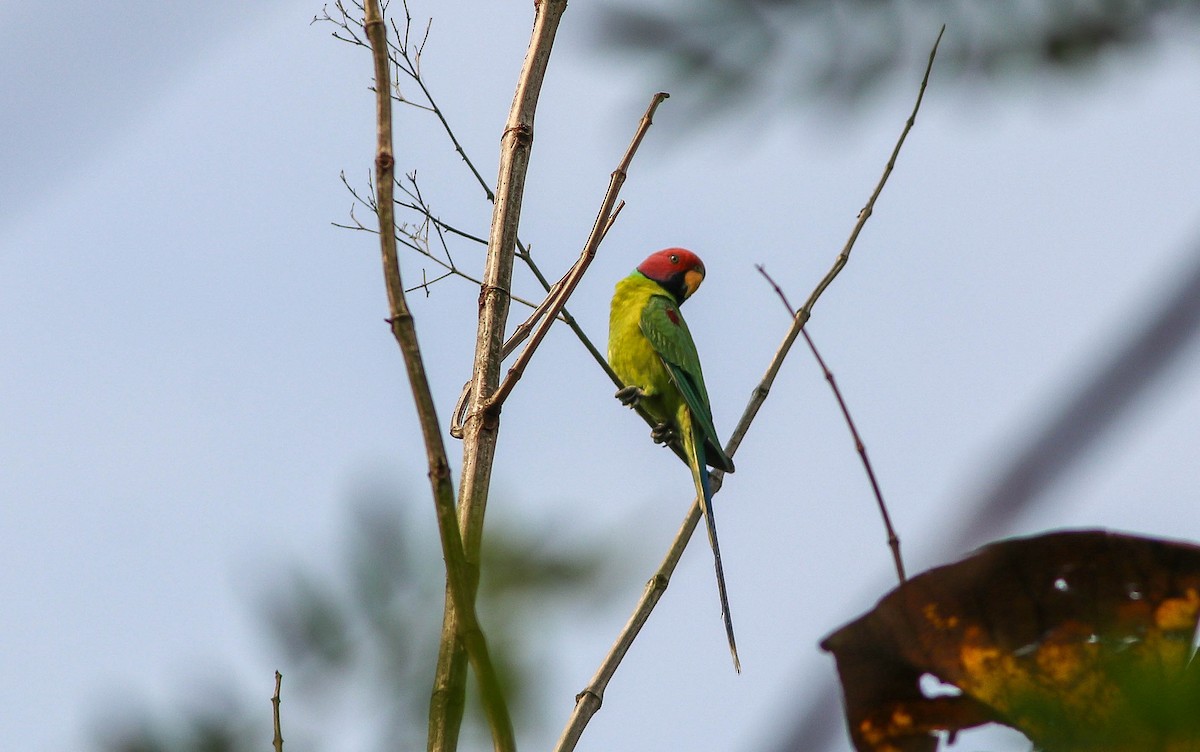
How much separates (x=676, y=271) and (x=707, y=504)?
7.01 ft

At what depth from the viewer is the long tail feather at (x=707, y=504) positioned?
307 cm

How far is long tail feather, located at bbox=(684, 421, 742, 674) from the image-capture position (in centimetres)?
307

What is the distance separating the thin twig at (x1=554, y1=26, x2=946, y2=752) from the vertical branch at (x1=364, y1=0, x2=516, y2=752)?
846mm

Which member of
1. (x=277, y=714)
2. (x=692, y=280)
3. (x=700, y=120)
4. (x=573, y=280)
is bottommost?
(x=277, y=714)

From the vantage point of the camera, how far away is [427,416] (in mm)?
1486

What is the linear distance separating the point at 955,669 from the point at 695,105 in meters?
0.57

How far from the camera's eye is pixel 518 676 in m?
1.24

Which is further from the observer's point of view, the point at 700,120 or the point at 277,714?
the point at 277,714

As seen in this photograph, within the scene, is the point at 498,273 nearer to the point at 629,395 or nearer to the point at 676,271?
the point at 629,395

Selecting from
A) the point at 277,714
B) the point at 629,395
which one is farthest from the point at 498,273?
the point at 629,395

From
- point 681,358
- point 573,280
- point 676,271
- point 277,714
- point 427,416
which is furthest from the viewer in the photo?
point 676,271

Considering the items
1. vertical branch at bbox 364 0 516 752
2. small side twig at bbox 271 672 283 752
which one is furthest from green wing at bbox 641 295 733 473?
small side twig at bbox 271 672 283 752

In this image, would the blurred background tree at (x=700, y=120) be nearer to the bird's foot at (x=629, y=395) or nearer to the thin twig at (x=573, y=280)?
the thin twig at (x=573, y=280)

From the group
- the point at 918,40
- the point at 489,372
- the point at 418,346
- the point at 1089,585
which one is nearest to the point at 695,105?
the point at 918,40
